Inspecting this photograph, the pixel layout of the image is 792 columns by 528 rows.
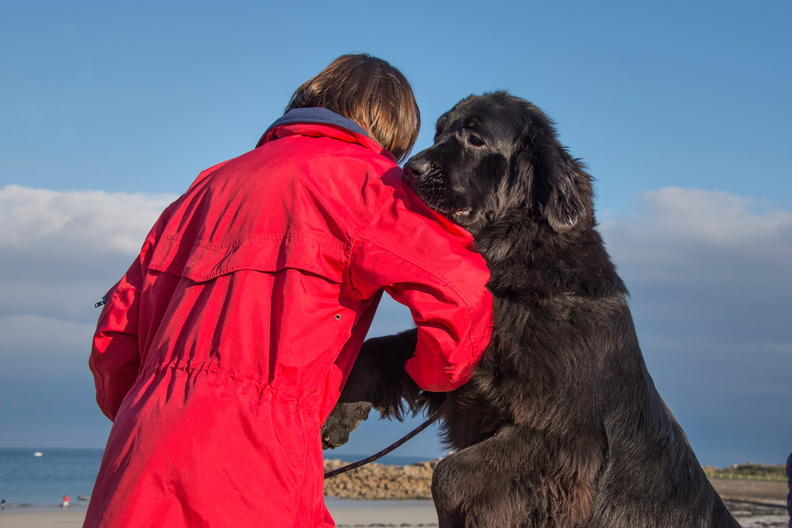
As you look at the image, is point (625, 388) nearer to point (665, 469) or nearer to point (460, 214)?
point (665, 469)

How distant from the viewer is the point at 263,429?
1812mm

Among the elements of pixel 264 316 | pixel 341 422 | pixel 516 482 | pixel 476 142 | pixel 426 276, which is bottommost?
pixel 516 482

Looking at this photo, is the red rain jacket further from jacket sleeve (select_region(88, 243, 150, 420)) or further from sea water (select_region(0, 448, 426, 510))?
sea water (select_region(0, 448, 426, 510))

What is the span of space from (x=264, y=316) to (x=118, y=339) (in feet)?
2.07

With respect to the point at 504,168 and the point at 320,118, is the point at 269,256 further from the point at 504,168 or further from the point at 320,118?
the point at 504,168

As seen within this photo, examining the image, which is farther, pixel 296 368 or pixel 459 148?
pixel 459 148

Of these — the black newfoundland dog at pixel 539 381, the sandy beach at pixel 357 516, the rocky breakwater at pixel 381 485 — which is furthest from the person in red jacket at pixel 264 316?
the rocky breakwater at pixel 381 485

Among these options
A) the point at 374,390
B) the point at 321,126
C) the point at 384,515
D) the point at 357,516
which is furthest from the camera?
the point at 384,515

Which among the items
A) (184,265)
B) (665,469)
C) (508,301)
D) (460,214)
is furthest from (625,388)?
(184,265)

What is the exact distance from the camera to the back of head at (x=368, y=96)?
2.35m

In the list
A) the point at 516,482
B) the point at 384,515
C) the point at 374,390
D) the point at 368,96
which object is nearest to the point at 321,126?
the point at 368,96

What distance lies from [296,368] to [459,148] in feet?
4.11

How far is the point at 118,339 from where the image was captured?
2230 mm

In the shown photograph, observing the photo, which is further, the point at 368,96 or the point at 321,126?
the point at 368,96
